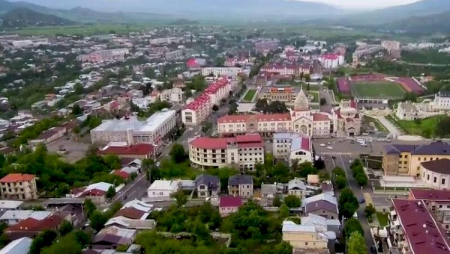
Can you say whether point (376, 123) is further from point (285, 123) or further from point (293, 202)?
point (293, 202)

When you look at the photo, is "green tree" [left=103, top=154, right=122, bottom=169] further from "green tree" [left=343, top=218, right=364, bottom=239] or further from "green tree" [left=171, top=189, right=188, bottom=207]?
"green tree" [left=343, top=218, right=364, bottom=239]

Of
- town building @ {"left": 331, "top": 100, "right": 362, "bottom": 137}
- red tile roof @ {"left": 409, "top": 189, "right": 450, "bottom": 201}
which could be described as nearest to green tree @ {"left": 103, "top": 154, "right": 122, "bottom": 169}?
town building @ {"left": 331, "top": 100, "right": 362, "bottom": 137}

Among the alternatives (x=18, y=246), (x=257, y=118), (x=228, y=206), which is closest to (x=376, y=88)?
(x=257, y=118)

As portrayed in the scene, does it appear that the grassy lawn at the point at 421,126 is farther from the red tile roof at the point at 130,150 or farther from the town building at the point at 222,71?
the town building at the point at 222,71

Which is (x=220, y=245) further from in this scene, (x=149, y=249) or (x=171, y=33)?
(x=171, y=33)

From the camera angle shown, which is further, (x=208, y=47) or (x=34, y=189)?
(x=208, y=47)

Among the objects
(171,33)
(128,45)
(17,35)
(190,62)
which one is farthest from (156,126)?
(171,33)

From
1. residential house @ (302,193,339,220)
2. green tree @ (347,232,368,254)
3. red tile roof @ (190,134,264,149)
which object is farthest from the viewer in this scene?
red tile roof @ (190,134,264,149)
